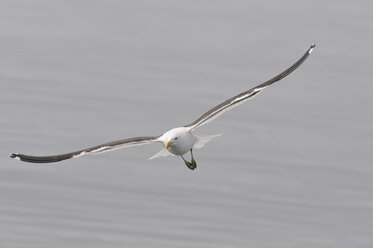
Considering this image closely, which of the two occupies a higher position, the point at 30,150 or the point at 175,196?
the point at 30,150

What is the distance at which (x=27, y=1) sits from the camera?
5541 centimetres

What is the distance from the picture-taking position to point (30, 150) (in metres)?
37.9

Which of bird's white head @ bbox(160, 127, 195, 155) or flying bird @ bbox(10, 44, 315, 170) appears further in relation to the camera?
bird's white head @ bbox(160, 127, 195, 155)

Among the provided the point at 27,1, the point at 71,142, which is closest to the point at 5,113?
the point at 71,142

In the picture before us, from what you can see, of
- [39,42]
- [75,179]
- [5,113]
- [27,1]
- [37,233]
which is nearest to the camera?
[37,233]

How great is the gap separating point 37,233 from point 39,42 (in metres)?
15.6

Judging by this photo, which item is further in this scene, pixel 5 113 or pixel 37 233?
pixel 5 113

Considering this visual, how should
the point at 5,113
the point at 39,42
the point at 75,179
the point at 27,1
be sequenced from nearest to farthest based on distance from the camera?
the point at 75,179 < the point at 5,113 < the point at 39,42 < the point at 27,1

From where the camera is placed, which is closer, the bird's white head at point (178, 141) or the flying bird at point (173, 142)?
the flying bird at point (173, 142)

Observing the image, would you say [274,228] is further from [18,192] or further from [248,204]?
[18,192]

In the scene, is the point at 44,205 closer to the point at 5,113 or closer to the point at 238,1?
the point at 5,113

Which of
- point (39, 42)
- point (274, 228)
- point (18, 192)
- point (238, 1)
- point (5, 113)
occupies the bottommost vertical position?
point (274, 228)

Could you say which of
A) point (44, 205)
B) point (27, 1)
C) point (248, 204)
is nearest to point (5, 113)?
point (44, 205)

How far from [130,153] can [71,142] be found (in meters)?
1.75
